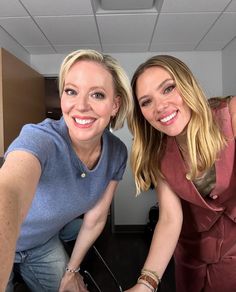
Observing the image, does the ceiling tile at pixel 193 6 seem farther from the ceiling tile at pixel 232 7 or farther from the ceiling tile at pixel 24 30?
the ceiling tile at pixel 24 30

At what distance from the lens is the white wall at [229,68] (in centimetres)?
314

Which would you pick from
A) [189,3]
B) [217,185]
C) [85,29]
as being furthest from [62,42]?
[217,185]

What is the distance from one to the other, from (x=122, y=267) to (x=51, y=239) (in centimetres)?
164

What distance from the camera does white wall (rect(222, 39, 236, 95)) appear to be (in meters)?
3.14

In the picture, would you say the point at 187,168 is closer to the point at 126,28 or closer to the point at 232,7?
the point at 232,7

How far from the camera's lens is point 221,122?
0.99m

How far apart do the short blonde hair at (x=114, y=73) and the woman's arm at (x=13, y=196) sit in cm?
39

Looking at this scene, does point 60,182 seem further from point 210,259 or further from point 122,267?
point 122,267

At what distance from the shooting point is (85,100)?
949 mm

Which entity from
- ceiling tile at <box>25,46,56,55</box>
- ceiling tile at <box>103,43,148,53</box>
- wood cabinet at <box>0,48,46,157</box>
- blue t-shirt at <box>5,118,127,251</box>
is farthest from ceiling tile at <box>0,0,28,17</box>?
blue t-shirt at <box>5,118,127,251</box>

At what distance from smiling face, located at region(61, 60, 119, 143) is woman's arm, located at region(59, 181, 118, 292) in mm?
310

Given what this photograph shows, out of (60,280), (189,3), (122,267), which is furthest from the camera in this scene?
(122,267)

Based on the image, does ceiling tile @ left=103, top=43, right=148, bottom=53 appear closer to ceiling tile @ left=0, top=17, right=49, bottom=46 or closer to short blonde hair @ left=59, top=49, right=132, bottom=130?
ceiling tile @ left=0, top=17, right=49, bottom=46

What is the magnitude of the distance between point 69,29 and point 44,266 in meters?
2.21
